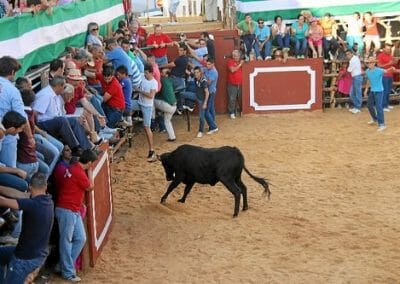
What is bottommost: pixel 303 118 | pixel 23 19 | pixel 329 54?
pixel 303 118

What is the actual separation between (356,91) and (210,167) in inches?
343

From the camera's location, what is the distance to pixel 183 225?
11.0 metres

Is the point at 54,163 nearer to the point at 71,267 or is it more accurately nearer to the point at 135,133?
the point at 71,267

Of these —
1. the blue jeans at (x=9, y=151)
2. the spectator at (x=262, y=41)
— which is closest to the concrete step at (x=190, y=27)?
the spectator at (x=262, y=41)

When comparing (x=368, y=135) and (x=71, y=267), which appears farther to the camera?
(x=368, y=135)

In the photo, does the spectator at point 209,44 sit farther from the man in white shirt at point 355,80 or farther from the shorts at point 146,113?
the shorts at point 146,113

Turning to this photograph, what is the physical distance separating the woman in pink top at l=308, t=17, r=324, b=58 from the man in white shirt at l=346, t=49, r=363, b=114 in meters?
1.07

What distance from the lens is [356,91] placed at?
1920cm

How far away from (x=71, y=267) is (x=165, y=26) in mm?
17564

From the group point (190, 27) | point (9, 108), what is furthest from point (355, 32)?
point (9, 108)

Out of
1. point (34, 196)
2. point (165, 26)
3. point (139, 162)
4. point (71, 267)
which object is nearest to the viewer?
point (34, 196)

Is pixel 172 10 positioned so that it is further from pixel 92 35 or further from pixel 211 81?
pixel 92 35

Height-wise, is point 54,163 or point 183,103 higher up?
point 54,163

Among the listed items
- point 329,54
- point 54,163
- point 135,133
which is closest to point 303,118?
point 329,54
